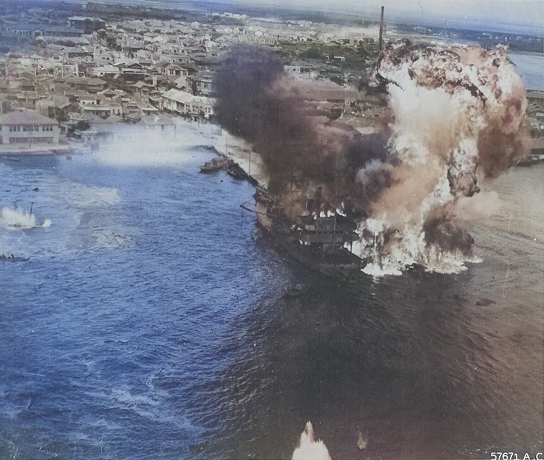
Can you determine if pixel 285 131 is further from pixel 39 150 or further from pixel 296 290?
pixel 39 150

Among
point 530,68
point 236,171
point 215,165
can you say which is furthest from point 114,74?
point 530,68

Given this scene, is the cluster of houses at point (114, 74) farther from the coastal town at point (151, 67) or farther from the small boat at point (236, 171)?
the small boat at point (236, 171)

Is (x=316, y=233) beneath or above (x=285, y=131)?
beneath

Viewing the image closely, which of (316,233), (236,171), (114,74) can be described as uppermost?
(114,74)

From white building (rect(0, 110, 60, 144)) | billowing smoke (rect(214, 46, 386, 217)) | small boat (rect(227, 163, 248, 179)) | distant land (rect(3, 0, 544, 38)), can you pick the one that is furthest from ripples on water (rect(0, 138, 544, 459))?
distant land (rect(3, 0, 544, 38))

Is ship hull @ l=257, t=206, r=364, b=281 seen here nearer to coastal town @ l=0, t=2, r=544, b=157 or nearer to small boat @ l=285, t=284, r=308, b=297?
small boat @ l=285, t=284, r=308, b=297
